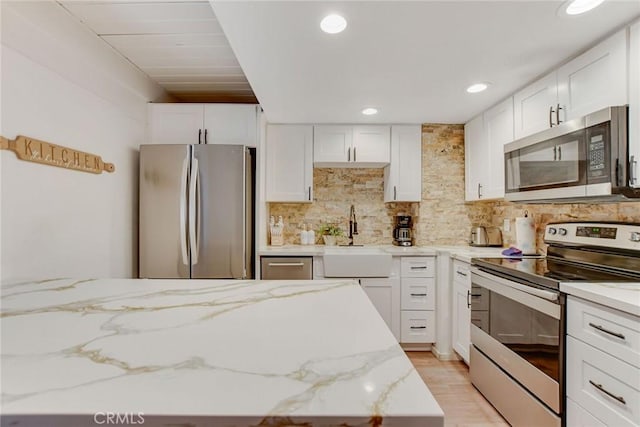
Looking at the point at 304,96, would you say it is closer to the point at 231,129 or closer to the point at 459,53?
the point at 231,129

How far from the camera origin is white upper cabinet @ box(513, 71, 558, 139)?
1983mm

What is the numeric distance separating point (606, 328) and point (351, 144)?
95.4 inches

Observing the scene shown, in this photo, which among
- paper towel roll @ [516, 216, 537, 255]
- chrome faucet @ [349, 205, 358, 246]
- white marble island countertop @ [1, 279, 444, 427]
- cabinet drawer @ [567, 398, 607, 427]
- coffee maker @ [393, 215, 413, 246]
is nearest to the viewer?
white marble island countertop @ [1, 279, 444, 427]

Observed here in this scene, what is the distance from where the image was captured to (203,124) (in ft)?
9.25

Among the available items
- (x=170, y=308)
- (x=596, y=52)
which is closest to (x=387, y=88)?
(x=596, y=52)

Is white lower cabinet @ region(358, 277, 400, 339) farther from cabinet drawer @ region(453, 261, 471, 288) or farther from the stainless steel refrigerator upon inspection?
the stainless steel refrigerator

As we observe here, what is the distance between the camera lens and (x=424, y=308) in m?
2.83

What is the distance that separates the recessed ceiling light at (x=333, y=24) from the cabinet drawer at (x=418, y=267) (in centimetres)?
197

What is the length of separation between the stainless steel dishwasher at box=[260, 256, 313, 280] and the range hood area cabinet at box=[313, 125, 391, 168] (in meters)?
1.07

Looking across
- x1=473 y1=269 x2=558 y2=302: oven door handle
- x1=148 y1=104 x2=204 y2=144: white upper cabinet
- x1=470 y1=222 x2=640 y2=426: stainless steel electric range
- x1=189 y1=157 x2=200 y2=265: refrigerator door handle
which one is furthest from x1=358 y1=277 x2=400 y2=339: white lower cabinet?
x1=148 y1=104 x2=204 y2=144: white upper cabinet

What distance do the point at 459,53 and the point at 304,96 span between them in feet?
3.81

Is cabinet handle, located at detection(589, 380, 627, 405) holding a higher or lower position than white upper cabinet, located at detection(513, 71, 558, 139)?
lower

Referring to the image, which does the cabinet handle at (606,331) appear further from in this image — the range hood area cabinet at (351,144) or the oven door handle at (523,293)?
the range hood area cabinet at (351,144)

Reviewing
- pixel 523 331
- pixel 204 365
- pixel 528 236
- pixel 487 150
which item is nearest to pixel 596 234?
pixel 528 236
